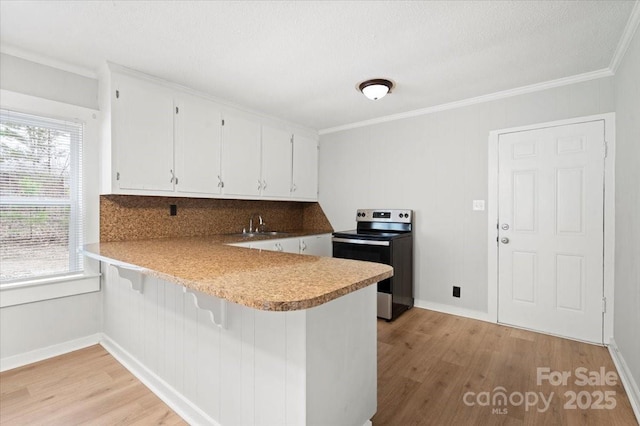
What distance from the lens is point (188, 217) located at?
331 cm

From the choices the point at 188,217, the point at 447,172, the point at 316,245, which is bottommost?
the point at 316,245

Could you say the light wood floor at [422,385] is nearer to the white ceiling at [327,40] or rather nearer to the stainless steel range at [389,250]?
the stainless steel range at [389,250]

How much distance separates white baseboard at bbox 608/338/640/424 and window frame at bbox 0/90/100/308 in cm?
382

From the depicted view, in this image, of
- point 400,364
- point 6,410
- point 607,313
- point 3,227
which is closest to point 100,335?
point 6,410

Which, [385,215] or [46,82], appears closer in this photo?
[46,82]

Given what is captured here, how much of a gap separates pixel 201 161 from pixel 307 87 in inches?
48.9

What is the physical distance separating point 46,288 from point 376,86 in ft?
10.2

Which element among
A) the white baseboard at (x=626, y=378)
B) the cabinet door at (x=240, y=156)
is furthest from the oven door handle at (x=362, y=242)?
the white baseboard at (x=626, y=378)

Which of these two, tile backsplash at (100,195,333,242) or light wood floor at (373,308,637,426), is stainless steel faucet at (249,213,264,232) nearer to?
tile backsplash at (100,195,333,242)

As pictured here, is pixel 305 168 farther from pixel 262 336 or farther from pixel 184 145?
pixel 262 336

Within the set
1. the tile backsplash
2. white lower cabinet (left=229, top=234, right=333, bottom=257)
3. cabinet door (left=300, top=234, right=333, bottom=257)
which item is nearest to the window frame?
the tile backsplash

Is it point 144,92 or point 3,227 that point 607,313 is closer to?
point 144,92

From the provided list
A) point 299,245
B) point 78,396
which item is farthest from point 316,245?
point 78,396

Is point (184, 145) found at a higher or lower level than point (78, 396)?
higher
